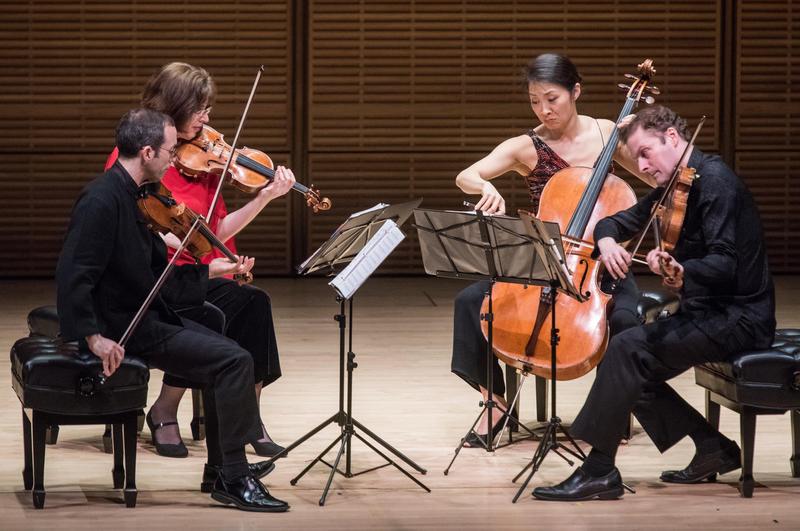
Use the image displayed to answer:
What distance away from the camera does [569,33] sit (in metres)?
7.88

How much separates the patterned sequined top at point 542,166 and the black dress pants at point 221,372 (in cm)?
139

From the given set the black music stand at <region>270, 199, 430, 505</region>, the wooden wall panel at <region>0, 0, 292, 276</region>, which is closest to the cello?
the black music stand at <region>270, 199, 430, 505</region>

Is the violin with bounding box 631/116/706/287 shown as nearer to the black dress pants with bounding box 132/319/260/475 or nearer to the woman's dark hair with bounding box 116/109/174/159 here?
the black dress pants with bounding box 132/319/260/475

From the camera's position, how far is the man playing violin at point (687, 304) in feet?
11.4

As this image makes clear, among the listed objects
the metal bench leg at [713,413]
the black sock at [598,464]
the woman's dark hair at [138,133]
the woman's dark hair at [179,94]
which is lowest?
the black sock at [598,464]

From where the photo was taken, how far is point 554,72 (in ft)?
14.1

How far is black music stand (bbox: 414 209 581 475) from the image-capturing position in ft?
11.8

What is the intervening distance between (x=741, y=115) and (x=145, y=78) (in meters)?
3.91

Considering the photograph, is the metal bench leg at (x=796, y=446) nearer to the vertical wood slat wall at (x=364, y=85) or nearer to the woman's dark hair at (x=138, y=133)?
the woman's dark hair at (x=138, y=133)

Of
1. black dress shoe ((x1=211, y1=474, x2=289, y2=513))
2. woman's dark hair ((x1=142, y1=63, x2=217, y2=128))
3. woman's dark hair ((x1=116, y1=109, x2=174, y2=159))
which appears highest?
woman's dark hair ((x1=142, y1=63, x2=217, y2=128))

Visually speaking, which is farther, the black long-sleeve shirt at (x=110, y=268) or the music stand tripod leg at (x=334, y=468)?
the music stand tripod leg at (x=334, y=468)

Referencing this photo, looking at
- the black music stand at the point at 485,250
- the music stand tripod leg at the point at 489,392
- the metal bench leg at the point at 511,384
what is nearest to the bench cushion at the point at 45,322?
the black music stand at the point at 485,250

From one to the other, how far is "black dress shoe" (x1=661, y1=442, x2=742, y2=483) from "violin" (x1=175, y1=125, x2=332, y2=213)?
4.69 feet

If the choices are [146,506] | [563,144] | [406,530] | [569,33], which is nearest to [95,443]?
[146,506]
